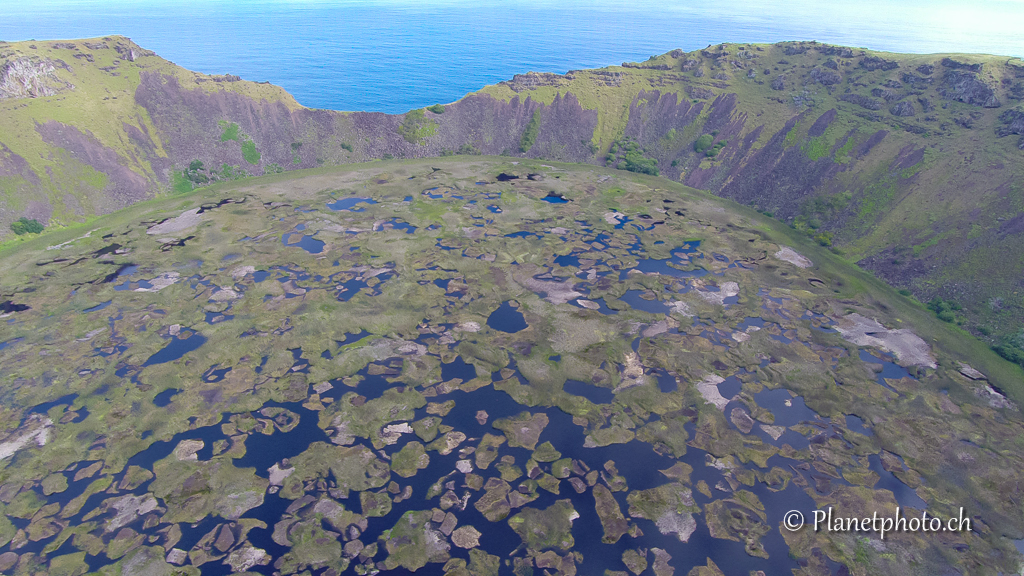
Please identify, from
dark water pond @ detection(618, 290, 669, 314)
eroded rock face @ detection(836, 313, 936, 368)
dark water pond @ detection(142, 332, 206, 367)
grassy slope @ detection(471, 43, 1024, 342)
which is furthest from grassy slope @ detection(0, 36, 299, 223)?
eroded rock face @ detection(836, 313, 936, 368)

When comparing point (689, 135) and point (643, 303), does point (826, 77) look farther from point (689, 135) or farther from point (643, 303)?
point (643, 303)

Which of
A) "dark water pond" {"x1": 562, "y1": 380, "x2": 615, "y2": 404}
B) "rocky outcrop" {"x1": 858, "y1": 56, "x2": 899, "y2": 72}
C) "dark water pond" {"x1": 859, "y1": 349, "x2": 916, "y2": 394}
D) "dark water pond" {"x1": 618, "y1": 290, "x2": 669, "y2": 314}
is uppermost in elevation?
"rocky outcrop" {"x1": 858, "y1": 56, "x2": 899, "y2": 72}

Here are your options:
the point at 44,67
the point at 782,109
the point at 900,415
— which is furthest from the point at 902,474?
the point at 44,67

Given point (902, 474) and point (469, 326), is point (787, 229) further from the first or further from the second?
point (469, 326)

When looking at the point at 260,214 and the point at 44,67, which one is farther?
the point at 44,67

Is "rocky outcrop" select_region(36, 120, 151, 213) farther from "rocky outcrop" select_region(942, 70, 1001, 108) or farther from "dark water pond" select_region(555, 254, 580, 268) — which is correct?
"rocky outcrop" select_region(942, 70, 1001, 108)
